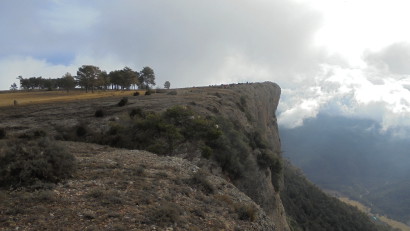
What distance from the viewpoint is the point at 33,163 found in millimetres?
11508

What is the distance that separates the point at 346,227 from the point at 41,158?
7378 cm

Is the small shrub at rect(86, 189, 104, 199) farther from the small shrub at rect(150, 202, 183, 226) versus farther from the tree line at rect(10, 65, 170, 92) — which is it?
the tree line at rect(10, 65, 170, 92)

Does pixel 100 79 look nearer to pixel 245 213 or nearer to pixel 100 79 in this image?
pixel 100 79

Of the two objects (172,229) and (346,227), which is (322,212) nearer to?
(346,227)

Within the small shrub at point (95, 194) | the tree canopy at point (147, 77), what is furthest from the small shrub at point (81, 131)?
the tree canopy at point (147, 77)

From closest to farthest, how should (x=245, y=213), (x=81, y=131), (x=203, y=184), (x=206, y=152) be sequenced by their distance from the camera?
1. (x=245, y=213)
2. (x=203, y=184)
3. (x=206, y=152)
4. (x=81, y=131)

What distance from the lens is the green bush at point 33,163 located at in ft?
36.4

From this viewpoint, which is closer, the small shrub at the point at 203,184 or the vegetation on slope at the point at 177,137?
the small shrub at the point at 203,184

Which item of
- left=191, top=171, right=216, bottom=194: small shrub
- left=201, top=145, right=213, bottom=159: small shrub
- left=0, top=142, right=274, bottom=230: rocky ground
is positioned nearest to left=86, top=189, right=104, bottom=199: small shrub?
left=0, top=142, right=274, bottom=230: rocky ground

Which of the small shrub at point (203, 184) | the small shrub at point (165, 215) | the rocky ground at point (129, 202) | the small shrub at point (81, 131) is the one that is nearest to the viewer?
the rocky ground at point (129, 202)

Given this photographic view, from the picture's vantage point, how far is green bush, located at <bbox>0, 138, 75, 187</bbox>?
1110 centimetres

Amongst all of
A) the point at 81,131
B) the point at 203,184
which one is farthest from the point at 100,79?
the point at 203,184

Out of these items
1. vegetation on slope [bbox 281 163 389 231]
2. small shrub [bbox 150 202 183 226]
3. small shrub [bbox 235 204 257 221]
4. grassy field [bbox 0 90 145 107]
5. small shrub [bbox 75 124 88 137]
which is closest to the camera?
small shrub [bbox 150 202 183 226]

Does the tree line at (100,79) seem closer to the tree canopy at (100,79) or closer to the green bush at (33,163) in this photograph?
the tree canopy at (100,79)
